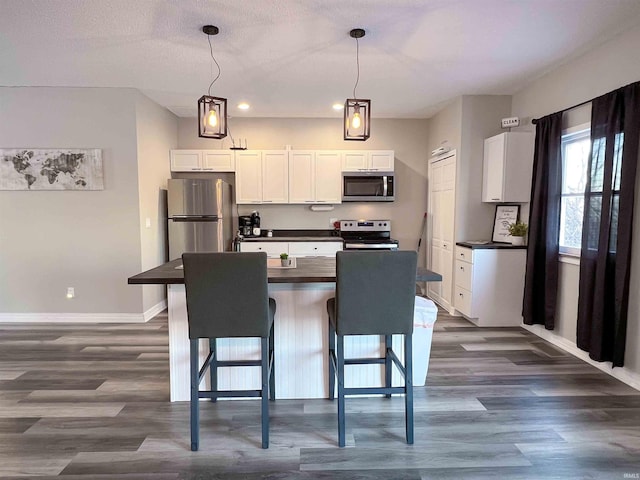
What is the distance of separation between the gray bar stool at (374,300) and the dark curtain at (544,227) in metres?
2.26

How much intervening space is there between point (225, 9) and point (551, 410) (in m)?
3.40

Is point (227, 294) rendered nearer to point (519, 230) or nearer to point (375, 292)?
point (375, 292)

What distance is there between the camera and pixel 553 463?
Result: 1.85 meters

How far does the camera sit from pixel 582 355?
10.3 feet

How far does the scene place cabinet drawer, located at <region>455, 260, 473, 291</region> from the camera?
3.99 m

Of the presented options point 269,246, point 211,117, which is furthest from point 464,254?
point 211,117

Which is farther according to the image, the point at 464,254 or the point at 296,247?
the point at 296,247

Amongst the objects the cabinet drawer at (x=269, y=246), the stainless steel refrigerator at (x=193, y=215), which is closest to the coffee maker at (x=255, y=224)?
the cabinet drawer at (x=269, y=246)

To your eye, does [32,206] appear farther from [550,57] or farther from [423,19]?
[550,57]

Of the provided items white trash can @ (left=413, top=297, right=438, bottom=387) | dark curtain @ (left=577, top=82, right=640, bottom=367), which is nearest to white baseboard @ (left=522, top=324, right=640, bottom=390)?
dark curtain @ (left=577, top=82, right=640, bottom=367)

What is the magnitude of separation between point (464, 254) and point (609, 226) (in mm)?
1523

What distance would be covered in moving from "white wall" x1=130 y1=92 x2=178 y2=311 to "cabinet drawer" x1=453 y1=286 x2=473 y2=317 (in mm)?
3644

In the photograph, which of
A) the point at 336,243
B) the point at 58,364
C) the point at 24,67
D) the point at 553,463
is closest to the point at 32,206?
the point at 24,67

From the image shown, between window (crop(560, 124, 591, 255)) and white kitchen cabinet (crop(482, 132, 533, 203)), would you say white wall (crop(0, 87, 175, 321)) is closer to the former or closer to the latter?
white kitchen cabinet (crop(482, 132, 533, 203))
